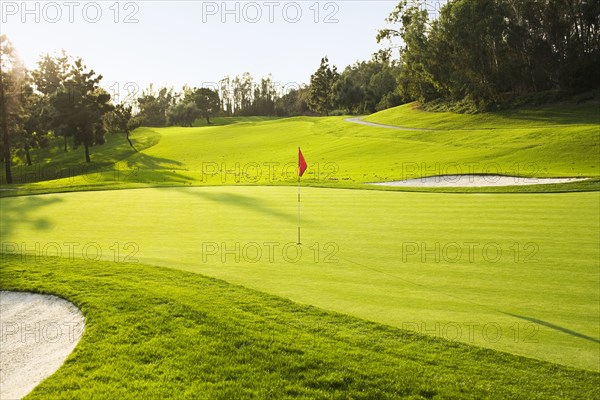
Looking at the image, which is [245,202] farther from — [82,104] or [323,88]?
[323,88]

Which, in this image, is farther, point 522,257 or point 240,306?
point 522,257

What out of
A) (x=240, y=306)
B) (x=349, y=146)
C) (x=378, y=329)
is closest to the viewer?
(x=378, y=329)

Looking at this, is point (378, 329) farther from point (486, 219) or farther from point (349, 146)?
point (349, 146)

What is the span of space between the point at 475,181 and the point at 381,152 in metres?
19.7

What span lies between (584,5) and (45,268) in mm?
48980

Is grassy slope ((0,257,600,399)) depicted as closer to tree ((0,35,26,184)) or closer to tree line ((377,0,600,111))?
tree ((0,35,26,184))

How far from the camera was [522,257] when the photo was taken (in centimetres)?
819

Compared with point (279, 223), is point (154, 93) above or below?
above

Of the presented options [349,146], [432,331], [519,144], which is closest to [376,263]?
[432,331]

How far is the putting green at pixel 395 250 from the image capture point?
19.6 ft

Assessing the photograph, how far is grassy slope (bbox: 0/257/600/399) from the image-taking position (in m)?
4.57

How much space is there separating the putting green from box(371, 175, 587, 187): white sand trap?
6842 mm

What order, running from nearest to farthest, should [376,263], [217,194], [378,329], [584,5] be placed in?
1. [378,329]
2. [376,263]
3. [217,194]
4. [584,5]

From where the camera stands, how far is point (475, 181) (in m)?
22.2
